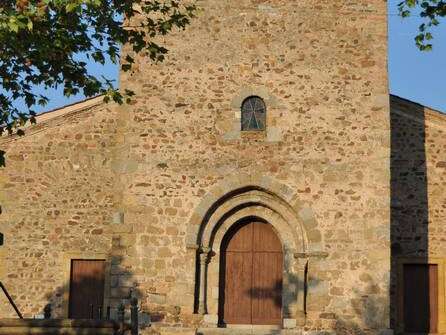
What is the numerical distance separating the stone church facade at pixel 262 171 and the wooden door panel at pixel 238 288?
1.5 inches

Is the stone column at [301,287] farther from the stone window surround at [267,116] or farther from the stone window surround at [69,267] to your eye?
the stone window surround at [69,267]

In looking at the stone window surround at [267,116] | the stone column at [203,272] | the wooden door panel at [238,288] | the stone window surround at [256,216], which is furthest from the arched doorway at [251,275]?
the stone window surround at [267,116]

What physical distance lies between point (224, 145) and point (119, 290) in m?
3.38

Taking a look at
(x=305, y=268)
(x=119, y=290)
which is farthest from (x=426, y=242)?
(x=119, y=290)

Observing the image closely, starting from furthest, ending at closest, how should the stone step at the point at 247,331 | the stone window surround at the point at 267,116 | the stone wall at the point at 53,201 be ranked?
the stone wall at the point at 53,201 < the stone window surround at the point at 267,116 < the stone step at the point at 247,331

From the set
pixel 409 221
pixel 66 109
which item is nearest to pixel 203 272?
pixel 409 221

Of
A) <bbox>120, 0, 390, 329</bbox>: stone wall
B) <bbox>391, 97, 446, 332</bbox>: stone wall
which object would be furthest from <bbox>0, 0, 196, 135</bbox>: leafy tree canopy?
<bbox>391, 97, 446, 332</bbox>: stone wall

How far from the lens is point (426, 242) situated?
63.0ft

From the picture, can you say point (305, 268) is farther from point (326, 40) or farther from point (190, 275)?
point (326, 40)

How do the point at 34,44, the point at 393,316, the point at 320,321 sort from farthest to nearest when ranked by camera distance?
the point at 393,316 < the point at 320,321 < the point at 34,44

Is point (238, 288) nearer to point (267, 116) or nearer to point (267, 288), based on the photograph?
point (267, 288)

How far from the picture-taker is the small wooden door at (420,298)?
1906 centimetres

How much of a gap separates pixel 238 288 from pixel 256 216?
56.7 inches

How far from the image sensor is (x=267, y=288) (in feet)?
56.0
